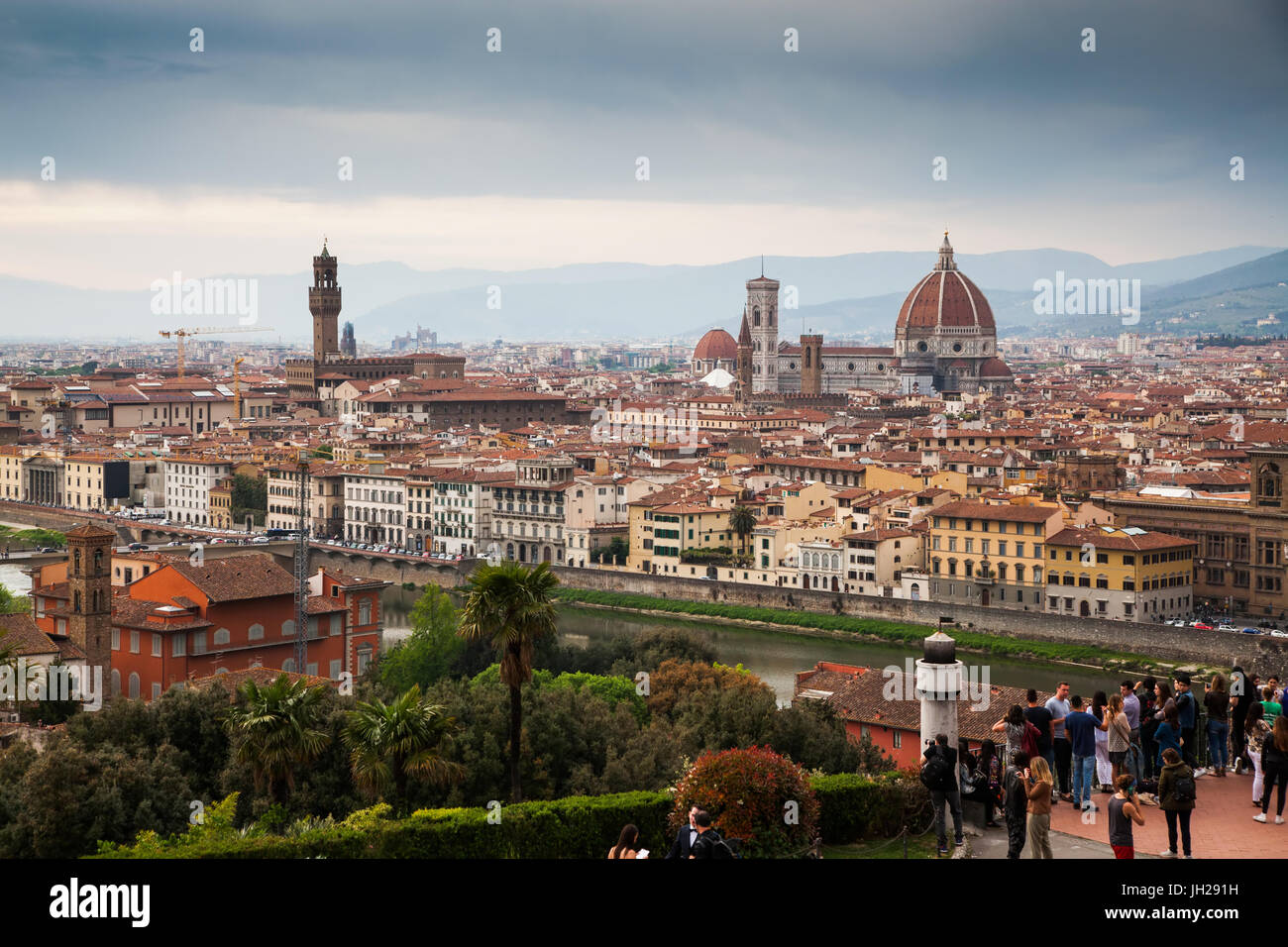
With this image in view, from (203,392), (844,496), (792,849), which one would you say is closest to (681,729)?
(792,849)

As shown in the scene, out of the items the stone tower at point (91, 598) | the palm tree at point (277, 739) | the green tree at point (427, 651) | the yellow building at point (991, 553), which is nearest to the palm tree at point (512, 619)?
the palm tree at point (277, 739)

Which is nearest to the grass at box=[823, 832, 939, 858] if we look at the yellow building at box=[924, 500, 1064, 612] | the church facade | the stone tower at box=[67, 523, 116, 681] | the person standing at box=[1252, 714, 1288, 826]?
the person standing at box=[1252, 714, 1288, 826]

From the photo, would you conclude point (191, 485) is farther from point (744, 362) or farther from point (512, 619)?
point (744, 362)

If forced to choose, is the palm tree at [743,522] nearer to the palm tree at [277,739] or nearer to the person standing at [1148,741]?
the palm tree at [277,739]
